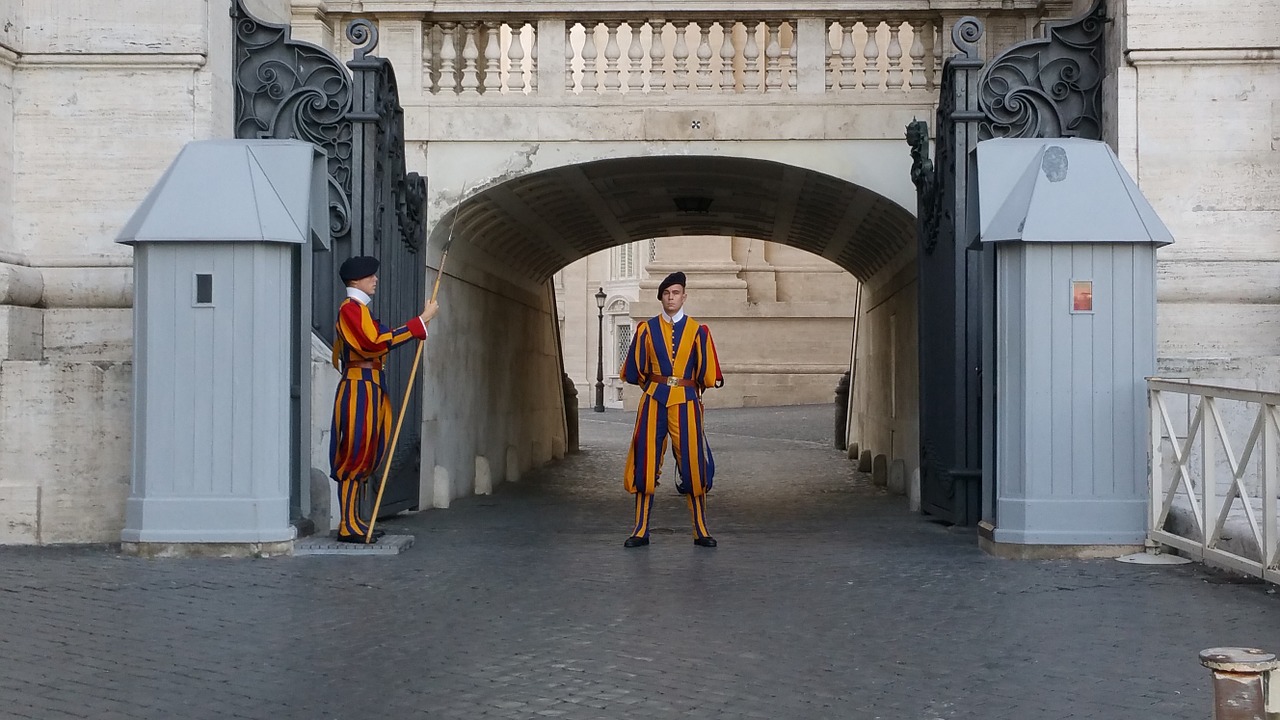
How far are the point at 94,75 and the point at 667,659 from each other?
7130 millimetres

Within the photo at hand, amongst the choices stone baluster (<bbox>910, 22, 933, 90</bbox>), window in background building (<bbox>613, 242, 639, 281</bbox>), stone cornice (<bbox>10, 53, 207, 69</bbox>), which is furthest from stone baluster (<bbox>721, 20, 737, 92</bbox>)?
window in background building (<bbox>613, 242, 639, 281</bbox>)

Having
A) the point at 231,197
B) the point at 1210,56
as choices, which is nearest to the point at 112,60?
the point at 231,197

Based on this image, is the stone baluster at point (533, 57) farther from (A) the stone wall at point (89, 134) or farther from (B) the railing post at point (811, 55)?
(A) the stone wall at point (89, 134)

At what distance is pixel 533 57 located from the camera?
13430 millimetres

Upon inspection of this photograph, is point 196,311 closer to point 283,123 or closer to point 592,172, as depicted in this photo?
point 283,123

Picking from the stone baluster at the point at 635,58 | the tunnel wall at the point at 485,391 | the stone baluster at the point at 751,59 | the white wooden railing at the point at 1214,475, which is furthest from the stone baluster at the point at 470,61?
the white wooden railing at the point at 1214,475

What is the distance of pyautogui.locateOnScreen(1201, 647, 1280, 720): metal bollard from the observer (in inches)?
136

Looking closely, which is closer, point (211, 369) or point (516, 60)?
point (211, 369)

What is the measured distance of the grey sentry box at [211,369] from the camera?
29.4ft

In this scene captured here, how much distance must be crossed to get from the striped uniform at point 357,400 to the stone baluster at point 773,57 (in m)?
5.09

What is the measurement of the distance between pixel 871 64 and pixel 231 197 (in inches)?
239

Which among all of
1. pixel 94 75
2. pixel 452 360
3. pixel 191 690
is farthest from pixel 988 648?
pixel 452 360

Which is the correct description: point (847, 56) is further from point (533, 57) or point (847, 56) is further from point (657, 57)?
point (533, 57)

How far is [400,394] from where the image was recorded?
12055mm
